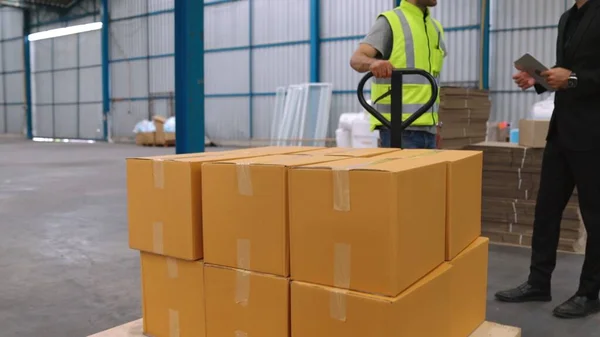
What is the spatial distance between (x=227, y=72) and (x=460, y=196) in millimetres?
16085

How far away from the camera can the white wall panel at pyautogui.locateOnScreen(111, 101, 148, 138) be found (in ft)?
65.9

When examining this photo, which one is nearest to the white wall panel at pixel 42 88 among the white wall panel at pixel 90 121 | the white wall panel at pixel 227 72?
the white wall panel at pixel 90 121

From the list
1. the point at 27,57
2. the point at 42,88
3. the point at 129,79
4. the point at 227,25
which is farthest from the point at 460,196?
the point at 27,57

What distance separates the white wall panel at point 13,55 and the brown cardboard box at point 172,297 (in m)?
25.7

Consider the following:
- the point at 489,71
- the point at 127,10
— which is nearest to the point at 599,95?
the point at 489,71

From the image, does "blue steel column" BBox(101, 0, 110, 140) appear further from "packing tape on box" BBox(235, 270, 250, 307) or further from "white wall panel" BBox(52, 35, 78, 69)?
"packing tape on box" BBox(235, 270, 250, 307)

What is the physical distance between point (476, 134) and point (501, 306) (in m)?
2.39

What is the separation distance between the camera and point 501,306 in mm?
2992

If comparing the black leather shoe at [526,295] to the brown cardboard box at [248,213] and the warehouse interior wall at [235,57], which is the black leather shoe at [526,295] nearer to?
the brown cardboard box at [248,213]

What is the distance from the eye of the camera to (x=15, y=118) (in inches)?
990

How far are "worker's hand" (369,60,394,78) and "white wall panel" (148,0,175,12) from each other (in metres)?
17.5

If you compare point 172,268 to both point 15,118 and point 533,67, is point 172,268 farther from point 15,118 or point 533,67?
point 15,118

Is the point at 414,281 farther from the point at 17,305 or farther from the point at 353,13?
the point at 353,13

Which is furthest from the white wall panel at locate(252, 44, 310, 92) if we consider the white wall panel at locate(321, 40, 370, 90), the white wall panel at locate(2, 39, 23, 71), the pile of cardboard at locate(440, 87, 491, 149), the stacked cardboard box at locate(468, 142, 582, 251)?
the white wall panel at locate(2, 39, 23, 71)
